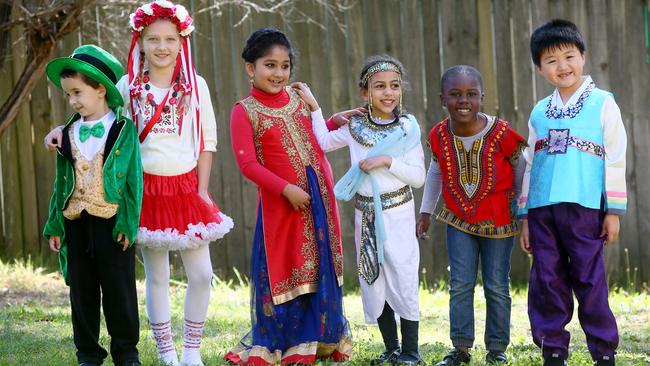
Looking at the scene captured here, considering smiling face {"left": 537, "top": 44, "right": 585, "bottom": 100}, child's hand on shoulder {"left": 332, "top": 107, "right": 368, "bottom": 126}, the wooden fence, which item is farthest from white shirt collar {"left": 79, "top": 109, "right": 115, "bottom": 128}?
the wooden fence

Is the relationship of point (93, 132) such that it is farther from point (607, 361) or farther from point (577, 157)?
point (607, 361)

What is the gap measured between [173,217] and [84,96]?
27.2 inches

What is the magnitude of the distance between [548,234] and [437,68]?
2.96 m

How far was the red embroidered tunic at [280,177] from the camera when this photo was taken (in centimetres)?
479

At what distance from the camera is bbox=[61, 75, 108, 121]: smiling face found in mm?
4449

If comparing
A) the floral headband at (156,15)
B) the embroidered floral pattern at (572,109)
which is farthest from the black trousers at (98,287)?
the embroidered floral pattern at (572,109)

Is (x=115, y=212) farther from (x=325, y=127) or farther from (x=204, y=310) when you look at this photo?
(x=325, y=127)

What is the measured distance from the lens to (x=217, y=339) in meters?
5.49

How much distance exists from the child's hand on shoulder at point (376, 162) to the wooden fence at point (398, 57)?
258cm

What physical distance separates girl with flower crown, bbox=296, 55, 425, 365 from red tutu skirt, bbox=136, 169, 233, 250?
2.26 feet

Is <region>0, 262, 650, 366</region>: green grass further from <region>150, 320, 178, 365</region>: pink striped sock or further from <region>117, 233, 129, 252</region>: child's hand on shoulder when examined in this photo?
<region>117, 233, 129, 252</region>: child's hand on shoulder

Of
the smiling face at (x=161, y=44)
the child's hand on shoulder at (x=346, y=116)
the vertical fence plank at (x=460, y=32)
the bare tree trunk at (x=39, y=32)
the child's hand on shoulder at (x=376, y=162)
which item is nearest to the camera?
the smiling face at (x=161, y=44)

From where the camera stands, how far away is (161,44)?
4562mm

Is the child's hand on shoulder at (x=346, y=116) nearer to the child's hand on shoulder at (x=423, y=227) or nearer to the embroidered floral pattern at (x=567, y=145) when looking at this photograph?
the child's hand on shoulder at (x=423, y=227)
